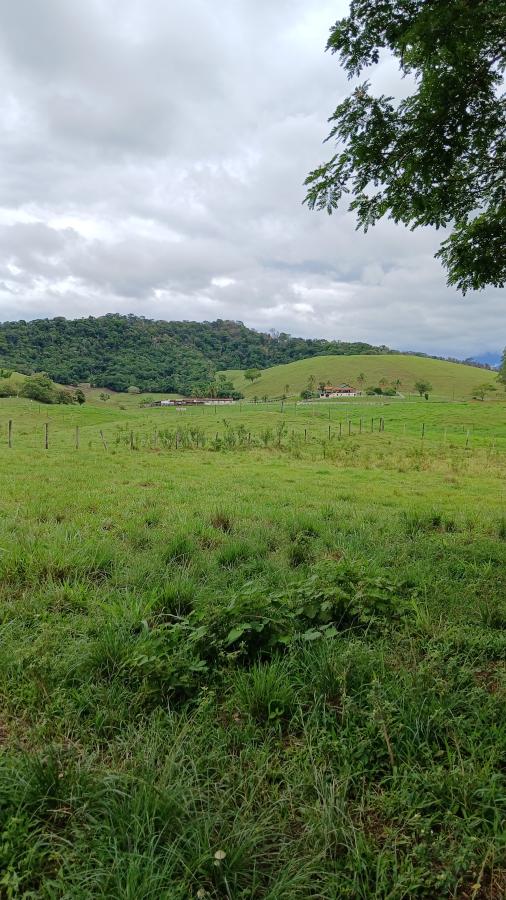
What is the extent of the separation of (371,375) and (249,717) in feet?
436

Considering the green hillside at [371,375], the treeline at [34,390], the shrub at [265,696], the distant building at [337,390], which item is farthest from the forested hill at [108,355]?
the shrub at [265,696]

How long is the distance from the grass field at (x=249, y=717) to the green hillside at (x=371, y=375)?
114003 millimetres

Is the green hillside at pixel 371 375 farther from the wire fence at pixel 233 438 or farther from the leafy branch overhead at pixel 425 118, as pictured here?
the leafy branch overhead at pixel 425 118

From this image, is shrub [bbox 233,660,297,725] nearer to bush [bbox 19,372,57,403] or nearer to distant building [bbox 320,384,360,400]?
bush [bbox 19,372,57,403]

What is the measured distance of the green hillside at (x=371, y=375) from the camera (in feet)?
391

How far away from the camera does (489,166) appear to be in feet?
19.7

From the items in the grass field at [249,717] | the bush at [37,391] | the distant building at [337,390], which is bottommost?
the grass field at [249,717]

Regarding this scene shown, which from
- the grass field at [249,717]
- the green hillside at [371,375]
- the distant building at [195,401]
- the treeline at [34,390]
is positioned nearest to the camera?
the grass field at [249,717]

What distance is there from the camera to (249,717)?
2.90 metres

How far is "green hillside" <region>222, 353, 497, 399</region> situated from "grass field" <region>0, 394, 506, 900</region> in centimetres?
11400

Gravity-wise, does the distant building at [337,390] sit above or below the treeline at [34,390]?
above

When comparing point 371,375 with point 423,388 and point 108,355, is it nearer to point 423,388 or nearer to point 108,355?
point 423,388

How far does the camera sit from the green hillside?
391 feet

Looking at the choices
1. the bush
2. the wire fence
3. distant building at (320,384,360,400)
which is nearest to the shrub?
the wire fence
